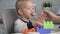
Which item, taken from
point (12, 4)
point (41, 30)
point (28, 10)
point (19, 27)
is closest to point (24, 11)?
point (28, 10)

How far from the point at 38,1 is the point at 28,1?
103 cm

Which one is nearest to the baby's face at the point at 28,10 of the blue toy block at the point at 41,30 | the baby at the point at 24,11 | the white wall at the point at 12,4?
the baby at the point at 24,11

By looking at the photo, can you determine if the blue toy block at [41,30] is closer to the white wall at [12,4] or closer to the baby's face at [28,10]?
the baby's face at [28,10]

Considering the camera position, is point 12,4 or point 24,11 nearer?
point 24,11

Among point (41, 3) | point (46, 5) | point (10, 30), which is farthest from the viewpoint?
point (41, 3)

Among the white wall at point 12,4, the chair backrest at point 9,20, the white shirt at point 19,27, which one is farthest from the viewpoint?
the white wall at point 12,4

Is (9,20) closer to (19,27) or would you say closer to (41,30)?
(19,27)

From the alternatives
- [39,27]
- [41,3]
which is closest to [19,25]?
[39,27]

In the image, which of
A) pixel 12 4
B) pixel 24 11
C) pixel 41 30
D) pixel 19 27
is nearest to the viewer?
pixel 41 30

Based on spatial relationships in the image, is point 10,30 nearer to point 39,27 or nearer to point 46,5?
point 39,27

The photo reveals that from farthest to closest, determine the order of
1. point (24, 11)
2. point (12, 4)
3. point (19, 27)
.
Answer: point (12, 4) < point (24, 11) < point (19, 27)

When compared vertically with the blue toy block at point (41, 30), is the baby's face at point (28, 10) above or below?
above

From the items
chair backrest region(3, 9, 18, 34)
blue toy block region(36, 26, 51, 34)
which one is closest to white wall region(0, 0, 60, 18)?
chair backrest region(3, 9, 18, 34)

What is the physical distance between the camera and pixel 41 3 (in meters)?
2.21
